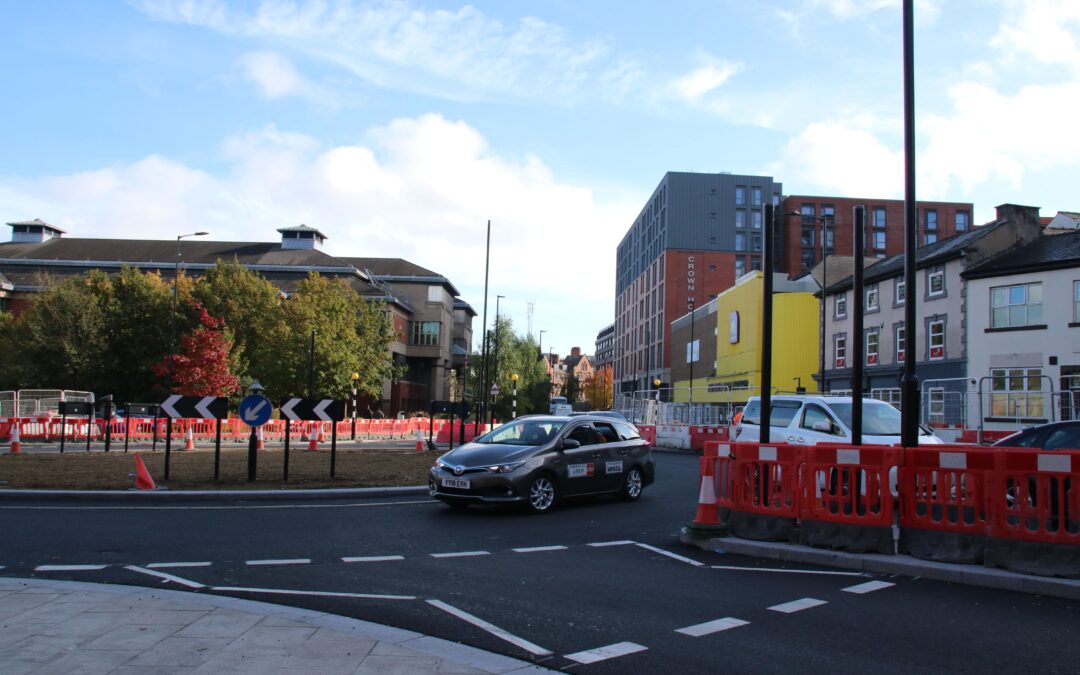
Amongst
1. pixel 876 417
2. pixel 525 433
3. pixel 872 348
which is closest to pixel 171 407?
pixel 525 433

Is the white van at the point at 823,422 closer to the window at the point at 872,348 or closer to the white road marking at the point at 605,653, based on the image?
the white road marking at the point at 605,653

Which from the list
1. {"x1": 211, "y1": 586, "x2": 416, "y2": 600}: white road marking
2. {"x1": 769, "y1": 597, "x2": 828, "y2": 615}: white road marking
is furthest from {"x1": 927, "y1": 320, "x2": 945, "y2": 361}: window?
{"x1": 211, "y1": 586, "x2": 416, "y2": 600}: white road marking

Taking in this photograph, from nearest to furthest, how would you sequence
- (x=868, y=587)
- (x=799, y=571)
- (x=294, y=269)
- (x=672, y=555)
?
(x=868, y=587), (x=799, y=571), (x=672, y=555), (x=294, y=269)

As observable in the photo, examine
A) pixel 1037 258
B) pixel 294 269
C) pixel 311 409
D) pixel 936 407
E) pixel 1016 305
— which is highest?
pixel 294 269

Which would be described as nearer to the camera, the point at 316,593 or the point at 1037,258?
the point at 316,593

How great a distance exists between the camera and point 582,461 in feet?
40.8

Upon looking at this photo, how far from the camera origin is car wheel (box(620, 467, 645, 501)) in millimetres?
13422

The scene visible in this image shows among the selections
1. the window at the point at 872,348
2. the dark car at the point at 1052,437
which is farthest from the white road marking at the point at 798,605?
the window at the point at 872,348

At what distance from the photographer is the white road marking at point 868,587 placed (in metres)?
6.88

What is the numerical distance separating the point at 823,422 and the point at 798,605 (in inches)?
328

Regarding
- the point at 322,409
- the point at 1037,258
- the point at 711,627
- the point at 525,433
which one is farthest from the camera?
the point at 1037,258

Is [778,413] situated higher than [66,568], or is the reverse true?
[778,413]

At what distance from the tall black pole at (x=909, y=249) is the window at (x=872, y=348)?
35.2m

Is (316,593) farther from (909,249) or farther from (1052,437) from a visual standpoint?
(1052,437)
